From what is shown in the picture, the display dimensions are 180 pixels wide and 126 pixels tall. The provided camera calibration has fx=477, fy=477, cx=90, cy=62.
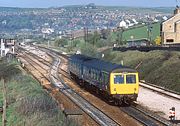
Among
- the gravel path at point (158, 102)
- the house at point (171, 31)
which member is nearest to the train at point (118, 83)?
the gravel path at point (158, 102)

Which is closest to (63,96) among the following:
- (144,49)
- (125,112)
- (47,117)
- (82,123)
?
(125,112)

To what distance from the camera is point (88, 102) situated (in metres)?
33.2

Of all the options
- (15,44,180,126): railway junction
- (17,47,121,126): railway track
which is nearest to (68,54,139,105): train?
(15,44,180,126): railway junction

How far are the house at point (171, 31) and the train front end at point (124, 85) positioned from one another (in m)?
54.7

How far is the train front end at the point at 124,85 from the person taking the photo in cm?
3092

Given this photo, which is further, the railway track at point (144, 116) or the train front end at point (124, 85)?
the train front end at point (124, 85)

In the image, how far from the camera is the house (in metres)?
85.2

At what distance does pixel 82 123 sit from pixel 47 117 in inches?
115

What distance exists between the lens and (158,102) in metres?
33.8

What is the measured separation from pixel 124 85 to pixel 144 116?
4559 millimetres

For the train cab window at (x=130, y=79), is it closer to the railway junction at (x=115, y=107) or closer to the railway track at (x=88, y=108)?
the railway junction at (x=115, y=107)

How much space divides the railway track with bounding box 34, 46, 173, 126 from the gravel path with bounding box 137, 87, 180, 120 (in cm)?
118

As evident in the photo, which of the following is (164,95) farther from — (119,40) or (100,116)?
(119,40)

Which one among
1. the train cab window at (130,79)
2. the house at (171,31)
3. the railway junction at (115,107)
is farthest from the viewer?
the house at (171,31)
